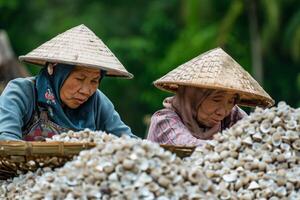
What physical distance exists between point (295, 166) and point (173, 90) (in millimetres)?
1674

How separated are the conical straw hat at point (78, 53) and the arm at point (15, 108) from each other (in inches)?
5.8

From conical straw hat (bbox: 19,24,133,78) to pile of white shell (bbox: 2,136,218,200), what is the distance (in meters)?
1.14

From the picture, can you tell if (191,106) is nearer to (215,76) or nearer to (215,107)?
(215,107)

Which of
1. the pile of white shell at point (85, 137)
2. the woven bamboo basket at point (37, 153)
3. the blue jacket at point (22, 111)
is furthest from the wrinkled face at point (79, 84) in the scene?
the woven bamboo basket at point (37, 153)

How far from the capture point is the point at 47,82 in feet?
17.8

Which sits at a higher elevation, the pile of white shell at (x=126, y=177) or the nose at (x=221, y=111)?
the pile of white shell at (x=126, y=177)

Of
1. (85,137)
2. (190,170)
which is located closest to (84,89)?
(85,137)

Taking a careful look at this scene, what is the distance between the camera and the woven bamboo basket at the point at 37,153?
453cm

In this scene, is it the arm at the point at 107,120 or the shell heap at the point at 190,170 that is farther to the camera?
the arm at the point at 107,120

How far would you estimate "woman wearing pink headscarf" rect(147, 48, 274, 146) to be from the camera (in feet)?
18.1

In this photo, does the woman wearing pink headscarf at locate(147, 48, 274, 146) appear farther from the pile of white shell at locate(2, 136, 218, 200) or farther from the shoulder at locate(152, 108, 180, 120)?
the pile of white shell at locate(2, 136, 218, 200)

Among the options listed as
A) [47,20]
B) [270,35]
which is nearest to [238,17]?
[270,35]

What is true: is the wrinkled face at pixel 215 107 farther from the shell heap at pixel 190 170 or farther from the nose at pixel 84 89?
the shell heap at pixel 190 170

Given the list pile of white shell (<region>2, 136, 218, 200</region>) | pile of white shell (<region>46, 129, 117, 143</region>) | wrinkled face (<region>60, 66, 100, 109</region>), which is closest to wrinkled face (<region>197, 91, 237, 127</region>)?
wrinkled face (<region>60, 66, 100, 109</region>)
